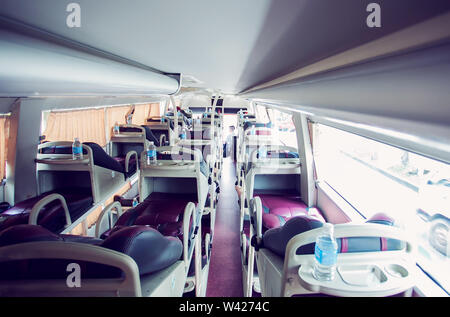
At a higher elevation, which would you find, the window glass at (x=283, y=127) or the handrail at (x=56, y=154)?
the window glass at (x=283, y=127)

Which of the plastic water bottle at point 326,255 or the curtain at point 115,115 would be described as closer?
the plastic water bottle at point 326,255

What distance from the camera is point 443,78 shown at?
503 mm

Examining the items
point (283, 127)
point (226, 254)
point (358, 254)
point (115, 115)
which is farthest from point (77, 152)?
point (283, 127)

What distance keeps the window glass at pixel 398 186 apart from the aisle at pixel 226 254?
1.84 m

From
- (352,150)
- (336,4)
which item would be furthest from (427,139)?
(352,150)

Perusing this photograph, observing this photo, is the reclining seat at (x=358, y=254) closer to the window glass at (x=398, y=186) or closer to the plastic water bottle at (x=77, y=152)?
the window glass at (x=398, y=186)

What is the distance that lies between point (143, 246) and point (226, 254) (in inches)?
117

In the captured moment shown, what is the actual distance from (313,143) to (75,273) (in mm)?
3559

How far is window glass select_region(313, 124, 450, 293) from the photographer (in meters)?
1.89

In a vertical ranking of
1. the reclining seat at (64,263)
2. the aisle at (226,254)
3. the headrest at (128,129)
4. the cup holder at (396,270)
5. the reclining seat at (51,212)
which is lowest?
the aisle at (226,254)

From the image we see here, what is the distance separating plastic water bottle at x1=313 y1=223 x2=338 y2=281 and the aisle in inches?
91.3

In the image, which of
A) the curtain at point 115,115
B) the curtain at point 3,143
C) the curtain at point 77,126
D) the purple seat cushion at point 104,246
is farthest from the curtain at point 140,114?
the purple seat cushion at point 104,246

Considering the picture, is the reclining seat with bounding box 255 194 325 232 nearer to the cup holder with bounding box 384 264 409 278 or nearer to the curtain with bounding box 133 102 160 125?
the cup holder with bounding box 384 264 409 278

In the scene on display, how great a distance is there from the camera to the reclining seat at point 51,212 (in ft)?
9.16
